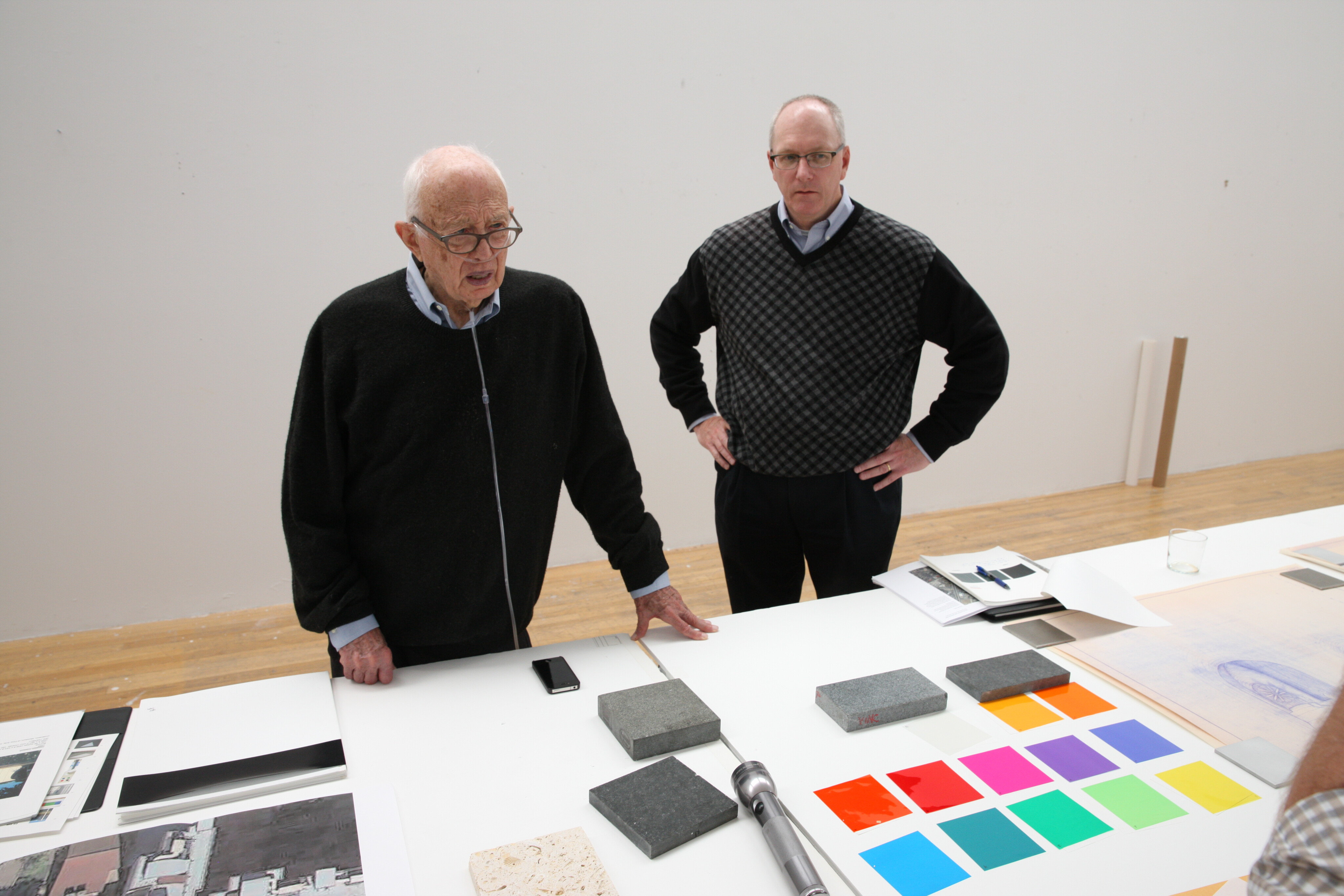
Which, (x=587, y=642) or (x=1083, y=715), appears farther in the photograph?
(x=587, y=642)

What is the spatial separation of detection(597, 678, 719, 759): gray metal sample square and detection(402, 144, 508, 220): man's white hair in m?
0.81

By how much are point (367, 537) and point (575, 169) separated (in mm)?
2338

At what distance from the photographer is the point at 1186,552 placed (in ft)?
5.98

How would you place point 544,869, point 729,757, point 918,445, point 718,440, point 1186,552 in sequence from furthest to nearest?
1. point 718,440
2. point 918,445
3. point 1186,552
4. point 729,757
5. point 544,869

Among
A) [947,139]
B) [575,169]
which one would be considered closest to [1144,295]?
[947,139]

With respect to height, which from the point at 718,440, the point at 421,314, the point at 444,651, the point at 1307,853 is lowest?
the point at 444,651

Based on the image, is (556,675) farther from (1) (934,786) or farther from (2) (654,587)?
(1) (934,786)

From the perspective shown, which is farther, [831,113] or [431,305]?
[831,113]

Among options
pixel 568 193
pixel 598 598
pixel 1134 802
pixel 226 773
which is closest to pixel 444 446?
pixel 226 773

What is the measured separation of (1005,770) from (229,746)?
106 centimetres

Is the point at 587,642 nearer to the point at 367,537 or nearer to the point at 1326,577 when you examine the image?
the point at 367,537

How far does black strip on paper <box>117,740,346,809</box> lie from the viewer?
110 cm

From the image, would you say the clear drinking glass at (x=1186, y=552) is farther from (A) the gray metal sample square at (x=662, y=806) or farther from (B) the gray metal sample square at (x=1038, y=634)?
(A) the gray metal sample square at (x=662, y=806)

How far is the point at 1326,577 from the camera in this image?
70.2 inches
